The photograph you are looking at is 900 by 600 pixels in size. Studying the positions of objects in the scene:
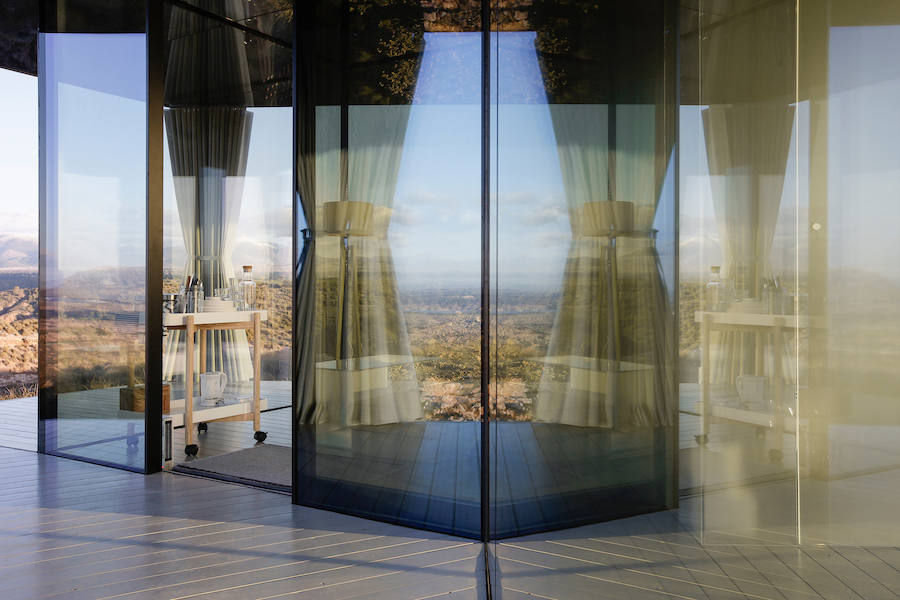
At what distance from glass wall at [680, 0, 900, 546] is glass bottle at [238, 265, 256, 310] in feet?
12.9

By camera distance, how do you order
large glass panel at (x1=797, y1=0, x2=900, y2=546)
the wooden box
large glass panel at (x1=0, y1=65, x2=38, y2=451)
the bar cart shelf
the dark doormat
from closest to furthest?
large glass panel at (x1=797, y1=0, x2=900, y2=546) → the dark doormat → the wooden box → the bar cart shelf → large glass panel at (x1=0, y1=65, x2=38, y2=451)

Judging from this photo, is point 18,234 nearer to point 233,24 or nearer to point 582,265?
point 233,24

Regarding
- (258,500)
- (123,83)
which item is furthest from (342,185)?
(123,83)

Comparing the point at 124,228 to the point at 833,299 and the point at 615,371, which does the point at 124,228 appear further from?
the point at 833,299

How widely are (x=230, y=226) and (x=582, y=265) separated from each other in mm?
3389

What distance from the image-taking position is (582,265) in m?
1.43

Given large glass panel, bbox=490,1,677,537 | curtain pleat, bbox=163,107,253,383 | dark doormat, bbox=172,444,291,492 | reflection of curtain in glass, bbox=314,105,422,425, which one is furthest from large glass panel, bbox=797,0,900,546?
curtain pleat, bbox=163,107,253,383

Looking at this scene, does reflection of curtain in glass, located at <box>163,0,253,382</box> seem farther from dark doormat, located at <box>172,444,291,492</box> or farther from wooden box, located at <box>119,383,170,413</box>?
dark doormat, located at <box>172,444,291,492</box>

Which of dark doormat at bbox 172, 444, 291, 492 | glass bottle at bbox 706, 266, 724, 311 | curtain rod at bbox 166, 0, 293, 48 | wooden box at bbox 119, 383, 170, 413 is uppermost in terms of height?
curtain rod at bbox 166, 0, 293, 48

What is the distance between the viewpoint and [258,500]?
2.92m

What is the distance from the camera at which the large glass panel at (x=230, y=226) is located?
395cm

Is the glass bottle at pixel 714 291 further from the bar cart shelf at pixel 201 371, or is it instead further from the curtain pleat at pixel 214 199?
the curtain pleat at pixel 214 199

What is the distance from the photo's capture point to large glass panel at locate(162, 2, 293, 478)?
3.95 meters

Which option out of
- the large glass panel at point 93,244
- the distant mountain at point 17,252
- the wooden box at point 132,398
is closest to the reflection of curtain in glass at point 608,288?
the wooden box at point 132,398
